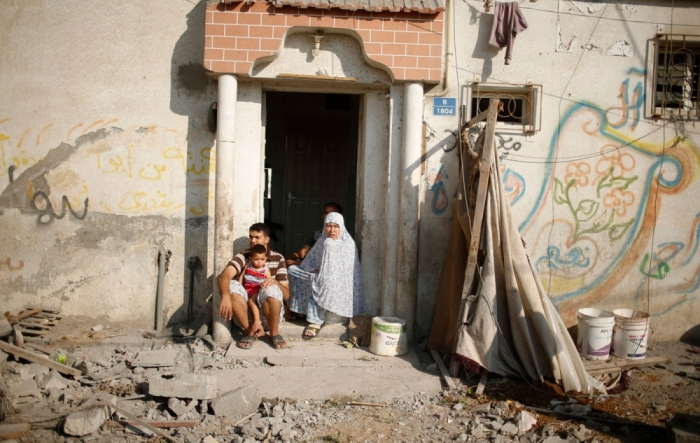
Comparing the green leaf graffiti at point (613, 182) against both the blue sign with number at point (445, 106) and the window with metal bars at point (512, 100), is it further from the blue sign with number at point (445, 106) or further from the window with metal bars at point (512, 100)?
the blue sign with number at point (445, 106)

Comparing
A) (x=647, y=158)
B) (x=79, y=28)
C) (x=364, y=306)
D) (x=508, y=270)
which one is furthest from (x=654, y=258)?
(x=79, y=28)

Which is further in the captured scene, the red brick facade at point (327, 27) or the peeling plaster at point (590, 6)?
the peeling plaster at point (590, 6)

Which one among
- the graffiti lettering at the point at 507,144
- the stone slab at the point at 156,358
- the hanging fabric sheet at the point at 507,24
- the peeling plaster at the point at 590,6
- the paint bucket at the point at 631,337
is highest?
the peeling plaster at the point at 590,6

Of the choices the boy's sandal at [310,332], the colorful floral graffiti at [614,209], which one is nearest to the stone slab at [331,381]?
the boy's sandal at [310,332]

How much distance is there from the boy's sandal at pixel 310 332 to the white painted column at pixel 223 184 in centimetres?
74

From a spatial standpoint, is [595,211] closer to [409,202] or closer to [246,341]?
[409,202]

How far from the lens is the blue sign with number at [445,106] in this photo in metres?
5.92

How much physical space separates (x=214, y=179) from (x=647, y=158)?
4584 mm

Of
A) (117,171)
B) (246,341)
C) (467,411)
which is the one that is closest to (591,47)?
(467,411)

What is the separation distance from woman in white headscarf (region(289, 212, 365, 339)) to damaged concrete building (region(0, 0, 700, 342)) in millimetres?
259

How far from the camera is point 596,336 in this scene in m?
5.39

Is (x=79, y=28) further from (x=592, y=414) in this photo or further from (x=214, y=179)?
(x=592, y=414)

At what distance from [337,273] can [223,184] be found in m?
1.43

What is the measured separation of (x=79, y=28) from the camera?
18.9ft
